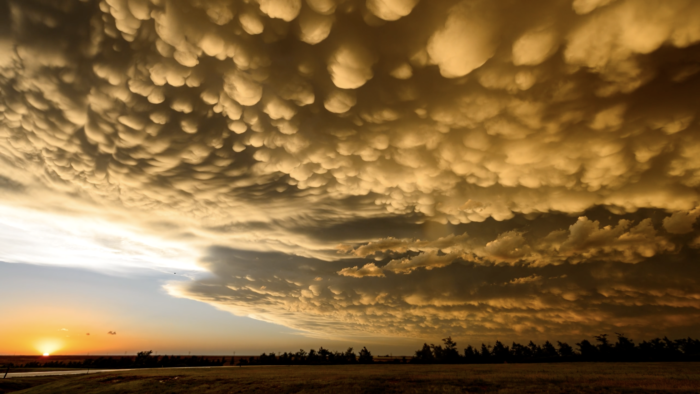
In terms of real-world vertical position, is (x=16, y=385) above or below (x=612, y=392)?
below

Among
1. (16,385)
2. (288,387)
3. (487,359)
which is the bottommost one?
(487,359)

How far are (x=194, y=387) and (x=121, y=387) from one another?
12.6 metres

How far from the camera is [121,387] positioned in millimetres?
44875

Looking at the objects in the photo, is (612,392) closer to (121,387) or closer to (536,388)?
(536,388)

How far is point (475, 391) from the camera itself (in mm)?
32656

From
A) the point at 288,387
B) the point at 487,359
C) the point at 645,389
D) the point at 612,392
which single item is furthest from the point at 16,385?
the point at 487,359

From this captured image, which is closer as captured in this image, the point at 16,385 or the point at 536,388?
the point at 536,388

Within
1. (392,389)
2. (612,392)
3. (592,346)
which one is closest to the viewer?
(612,392)

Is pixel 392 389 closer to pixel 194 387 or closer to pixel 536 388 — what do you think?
pixel 536 388

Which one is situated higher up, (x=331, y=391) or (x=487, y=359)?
(x=331, y=391)

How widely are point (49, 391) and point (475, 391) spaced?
199 ft

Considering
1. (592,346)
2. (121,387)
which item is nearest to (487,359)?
(592,346)

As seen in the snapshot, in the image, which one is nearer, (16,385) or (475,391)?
(475,391)

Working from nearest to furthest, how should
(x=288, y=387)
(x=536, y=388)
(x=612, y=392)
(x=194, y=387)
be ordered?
(x=612, y=392) < (x=536, y=388) < (x=288, y=387) < (x=194, y=387)
